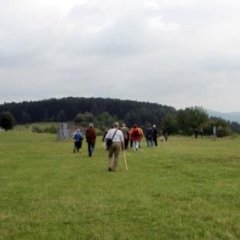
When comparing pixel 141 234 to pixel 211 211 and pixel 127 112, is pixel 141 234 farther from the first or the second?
pixel 127 112

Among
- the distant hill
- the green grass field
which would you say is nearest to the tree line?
the distant hill

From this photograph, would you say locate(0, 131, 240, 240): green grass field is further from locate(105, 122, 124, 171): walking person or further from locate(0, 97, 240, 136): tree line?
locate(0, 97, 240, 136): tree line

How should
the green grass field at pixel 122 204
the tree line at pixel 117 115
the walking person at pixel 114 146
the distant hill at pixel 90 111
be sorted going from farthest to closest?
the distant hill at pixel 90 111 → the tree line at pixel 117 115 → the walking person at pixel 114 146 → the green grass field at pixel 122 204

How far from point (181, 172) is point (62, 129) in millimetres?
60321

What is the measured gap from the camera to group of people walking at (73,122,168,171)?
26828 millimetres

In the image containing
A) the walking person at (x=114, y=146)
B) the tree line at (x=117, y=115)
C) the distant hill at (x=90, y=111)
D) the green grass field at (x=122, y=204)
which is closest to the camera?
the green grass field at (x=122, y=204)

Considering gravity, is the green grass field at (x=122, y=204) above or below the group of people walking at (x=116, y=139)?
below

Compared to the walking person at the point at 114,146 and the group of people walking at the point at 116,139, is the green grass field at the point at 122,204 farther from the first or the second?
the group of people walking at the point at 116,139

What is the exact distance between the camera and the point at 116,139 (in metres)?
26.9

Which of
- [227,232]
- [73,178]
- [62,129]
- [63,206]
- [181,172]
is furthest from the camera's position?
[62,129]

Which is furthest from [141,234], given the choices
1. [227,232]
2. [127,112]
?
[127,112]

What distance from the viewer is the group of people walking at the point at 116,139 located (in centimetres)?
2683

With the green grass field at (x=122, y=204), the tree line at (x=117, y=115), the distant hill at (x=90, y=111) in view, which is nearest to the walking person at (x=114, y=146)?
the green grass field at (x=122, y=204)

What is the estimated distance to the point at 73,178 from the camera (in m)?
22.8
